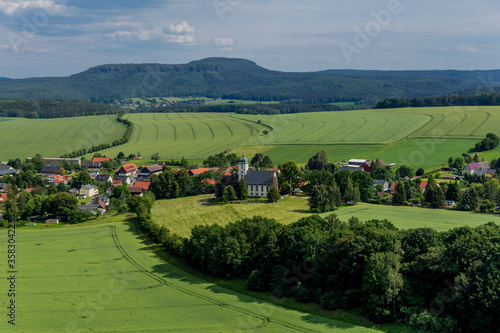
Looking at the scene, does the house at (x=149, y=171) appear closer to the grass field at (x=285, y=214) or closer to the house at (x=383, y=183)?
the grass field at (x=285, y=214)

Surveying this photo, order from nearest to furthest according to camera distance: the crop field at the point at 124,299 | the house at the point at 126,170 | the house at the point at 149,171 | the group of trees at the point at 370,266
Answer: the group of trees at the point at 370,266
the crop field at the point at 124,299
the house at the point at 149,171
the house at the point at 126,170

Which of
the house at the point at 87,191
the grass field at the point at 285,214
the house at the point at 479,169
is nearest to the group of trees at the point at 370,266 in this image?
the grass field at the point at 285,214

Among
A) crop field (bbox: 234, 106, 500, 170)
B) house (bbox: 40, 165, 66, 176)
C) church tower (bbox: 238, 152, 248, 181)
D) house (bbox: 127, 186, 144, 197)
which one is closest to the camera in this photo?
church tower (bbox: 238, 152, 248, 181)

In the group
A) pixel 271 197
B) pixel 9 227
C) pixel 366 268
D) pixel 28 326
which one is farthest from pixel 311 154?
pixel 28 326

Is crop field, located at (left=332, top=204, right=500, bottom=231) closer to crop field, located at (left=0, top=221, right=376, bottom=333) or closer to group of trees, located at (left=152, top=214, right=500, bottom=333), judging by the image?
group of trees, located at (left=152, top=214, right=500, bottom=333)

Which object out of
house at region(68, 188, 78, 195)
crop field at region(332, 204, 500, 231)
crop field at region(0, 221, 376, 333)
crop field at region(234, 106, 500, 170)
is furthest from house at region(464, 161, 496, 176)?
house at region(68, 188, 78, 195)

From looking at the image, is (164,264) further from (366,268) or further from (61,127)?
(61,127)

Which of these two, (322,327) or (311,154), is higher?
(311,154)
